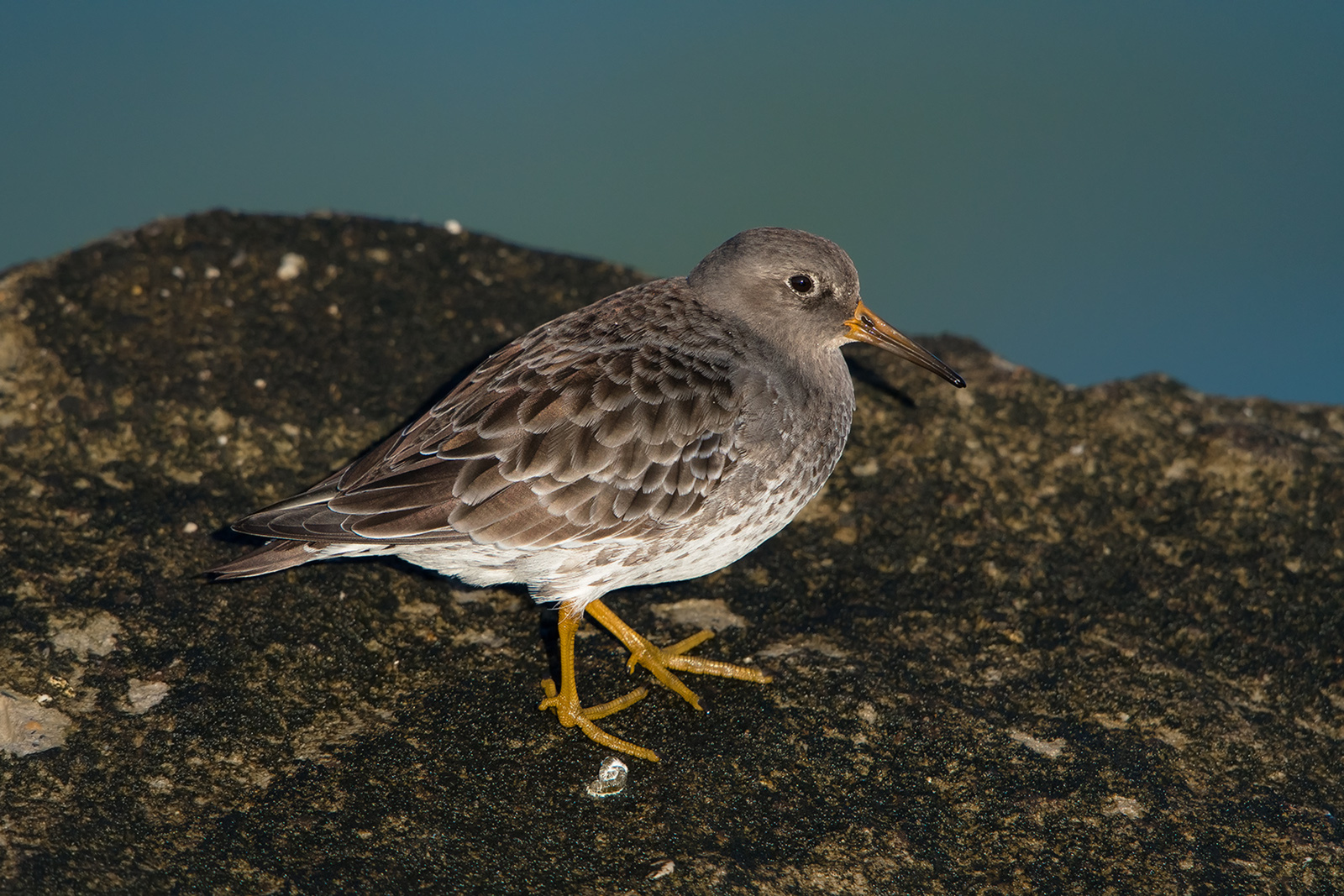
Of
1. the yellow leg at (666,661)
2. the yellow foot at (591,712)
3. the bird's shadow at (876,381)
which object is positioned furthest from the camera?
the bird's shadow at (876,381)

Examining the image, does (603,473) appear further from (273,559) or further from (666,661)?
(273,559)

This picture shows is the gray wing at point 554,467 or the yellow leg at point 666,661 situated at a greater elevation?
the gray wing at point 554,467

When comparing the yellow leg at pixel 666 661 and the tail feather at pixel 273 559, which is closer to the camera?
the tail feather at pixel 273 559

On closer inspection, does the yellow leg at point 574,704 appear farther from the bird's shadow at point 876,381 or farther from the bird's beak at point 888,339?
the bird's shadow at point 876,381

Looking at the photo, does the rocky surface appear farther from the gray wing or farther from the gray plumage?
the gray wing

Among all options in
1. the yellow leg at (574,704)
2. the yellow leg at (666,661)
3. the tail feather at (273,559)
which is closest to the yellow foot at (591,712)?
the yellow leg at (574,704)

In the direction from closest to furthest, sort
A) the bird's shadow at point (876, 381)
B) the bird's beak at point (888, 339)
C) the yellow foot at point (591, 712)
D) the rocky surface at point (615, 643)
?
the rocky surface at point (615, 643) → the yellow foot at point (591, 712) → the bird's beak at point (888, 339) → the bird's shadow at point (876, 381)

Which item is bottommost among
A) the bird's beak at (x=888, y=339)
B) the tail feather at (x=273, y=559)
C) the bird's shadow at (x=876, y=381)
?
the tail feather at (x=273, y=559)
